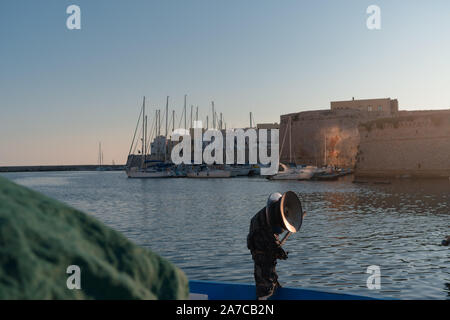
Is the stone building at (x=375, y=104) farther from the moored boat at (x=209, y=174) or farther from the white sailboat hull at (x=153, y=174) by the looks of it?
the white sailboat hull at (x=153, y=174)

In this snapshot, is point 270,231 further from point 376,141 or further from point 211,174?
point 211,174

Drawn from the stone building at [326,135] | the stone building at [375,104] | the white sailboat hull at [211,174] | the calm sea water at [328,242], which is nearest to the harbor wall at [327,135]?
the stone building at [326,135]

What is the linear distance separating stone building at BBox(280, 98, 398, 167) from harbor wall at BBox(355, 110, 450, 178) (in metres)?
13.0

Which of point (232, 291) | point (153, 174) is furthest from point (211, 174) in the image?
point (232, 291)

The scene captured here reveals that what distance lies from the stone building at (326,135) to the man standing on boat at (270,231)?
5368 cm

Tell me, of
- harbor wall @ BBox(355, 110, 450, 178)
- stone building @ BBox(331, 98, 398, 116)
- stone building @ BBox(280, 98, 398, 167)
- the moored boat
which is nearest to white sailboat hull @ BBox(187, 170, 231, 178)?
the moored boat

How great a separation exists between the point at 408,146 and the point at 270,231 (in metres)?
40.7

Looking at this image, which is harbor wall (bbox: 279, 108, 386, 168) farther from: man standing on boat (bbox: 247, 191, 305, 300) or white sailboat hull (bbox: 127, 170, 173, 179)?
man standing on boat (bbox: 247, 191, 305, 300)

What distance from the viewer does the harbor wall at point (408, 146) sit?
133ft

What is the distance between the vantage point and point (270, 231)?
14.6 ft

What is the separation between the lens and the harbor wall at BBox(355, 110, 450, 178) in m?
40.4
